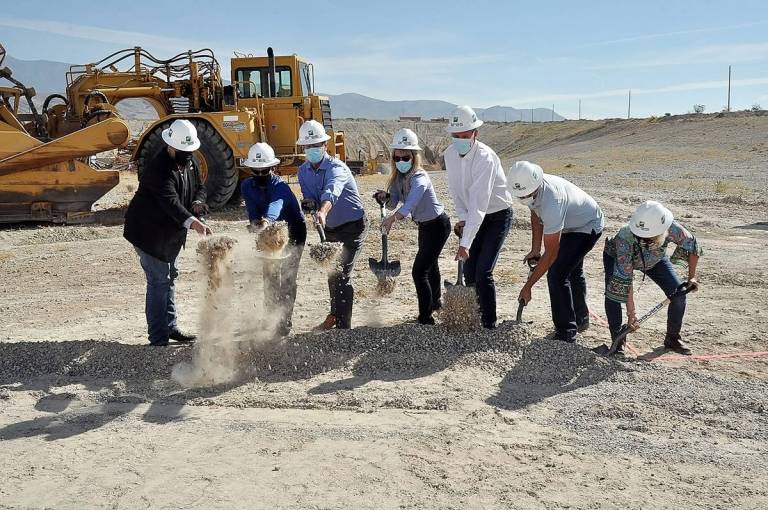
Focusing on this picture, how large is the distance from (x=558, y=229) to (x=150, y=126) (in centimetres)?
994

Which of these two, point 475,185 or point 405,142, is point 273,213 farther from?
point 475,185

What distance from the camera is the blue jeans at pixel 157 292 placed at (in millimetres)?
5945

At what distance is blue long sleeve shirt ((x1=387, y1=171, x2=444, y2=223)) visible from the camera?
6.02 m

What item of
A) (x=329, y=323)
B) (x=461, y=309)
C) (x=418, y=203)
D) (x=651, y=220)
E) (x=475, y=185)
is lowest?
Result: (x=329, y=323)

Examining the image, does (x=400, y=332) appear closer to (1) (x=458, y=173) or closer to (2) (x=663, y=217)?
(1) (x=458, y=173)

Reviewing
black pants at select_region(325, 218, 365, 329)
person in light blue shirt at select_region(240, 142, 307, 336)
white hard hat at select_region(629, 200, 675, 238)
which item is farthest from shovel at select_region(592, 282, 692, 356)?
person in light blue shirt at select_region(240, 142, 307, 336)

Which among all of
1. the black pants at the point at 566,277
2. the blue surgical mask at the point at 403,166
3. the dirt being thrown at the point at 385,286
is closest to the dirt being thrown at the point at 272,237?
the blue surgical mask at the point at 403,166

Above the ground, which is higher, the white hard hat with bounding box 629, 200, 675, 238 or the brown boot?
the white hard hat with bounding box 629, 200, 675, 238

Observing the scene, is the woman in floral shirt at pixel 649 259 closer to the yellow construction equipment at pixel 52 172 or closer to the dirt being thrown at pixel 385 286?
the dirt being thrown at pixel 385 286

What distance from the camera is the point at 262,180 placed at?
239 inches

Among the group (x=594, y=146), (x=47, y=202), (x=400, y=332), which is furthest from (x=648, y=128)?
(x=400, y=332)

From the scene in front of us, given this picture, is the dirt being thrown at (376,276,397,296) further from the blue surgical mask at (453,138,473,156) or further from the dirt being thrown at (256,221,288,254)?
the blue surgical mask at (453,138,473,156)

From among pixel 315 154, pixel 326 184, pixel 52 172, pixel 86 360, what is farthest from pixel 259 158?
pixel 52 172

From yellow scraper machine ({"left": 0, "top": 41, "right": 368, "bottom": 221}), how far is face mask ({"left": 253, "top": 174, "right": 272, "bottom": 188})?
6880 mm
